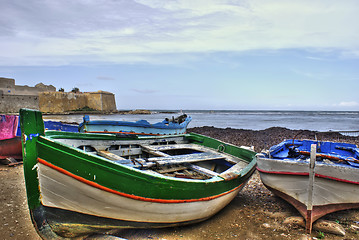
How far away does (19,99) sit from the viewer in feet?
140

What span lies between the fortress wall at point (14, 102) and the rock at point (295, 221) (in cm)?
4759

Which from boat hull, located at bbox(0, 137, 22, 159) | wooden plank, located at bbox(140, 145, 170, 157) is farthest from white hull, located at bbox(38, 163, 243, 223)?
boat hull, located at bbox(0, 137, 22, 159)

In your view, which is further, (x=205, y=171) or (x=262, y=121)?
(x=262, y=121)

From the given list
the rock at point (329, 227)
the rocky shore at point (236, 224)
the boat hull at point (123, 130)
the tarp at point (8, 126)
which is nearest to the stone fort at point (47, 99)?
the boat hull at point (123, 130)

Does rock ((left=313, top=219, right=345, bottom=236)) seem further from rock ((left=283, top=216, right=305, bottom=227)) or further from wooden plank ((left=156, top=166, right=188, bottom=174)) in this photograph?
wooden plank ((left=156, top=166, right=188, bottom=174))

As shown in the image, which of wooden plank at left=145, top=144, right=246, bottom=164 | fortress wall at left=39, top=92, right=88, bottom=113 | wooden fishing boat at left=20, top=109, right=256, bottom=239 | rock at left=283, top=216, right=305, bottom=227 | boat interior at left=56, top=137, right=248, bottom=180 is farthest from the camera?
fortress wall at left=39, top=92, right=88, bottom=113

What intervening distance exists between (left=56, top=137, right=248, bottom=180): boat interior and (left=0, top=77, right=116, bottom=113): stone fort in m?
44.9

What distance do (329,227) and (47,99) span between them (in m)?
59.7

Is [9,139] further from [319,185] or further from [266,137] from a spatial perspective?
[266,137]

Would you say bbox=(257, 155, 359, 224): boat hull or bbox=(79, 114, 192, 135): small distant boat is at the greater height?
bbox=(79, 114, 192, 135): small distant boat

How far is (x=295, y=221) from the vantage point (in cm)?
448

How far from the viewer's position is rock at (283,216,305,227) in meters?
4.44

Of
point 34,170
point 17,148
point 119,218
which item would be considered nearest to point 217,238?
point 119,218

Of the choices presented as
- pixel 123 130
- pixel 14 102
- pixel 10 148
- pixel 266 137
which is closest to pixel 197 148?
pixel 123 130
